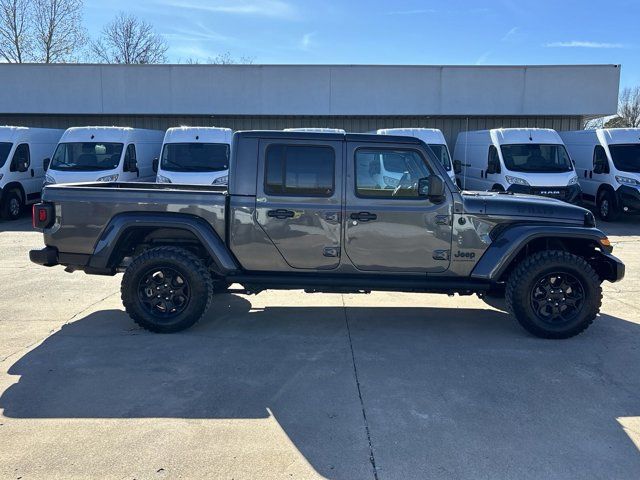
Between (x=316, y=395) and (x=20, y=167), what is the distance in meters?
13.3

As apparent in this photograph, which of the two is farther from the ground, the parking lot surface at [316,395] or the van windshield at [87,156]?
the van windshield at [87,156]

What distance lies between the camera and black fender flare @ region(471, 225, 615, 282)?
16.8 feet

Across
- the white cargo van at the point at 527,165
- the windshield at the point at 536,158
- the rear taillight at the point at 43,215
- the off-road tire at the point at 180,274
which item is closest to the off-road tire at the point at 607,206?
the white cargo van at the point at 527,165

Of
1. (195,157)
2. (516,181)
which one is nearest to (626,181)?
(516,181)

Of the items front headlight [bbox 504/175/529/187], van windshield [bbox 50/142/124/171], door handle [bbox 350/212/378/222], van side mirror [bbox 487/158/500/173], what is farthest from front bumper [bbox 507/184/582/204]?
van windshield [bbox 50/142/124/171]

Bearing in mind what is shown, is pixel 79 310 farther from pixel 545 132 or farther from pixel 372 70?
pixel 372 70

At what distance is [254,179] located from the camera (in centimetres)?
525

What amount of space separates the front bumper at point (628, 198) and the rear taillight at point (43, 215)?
1312 centimetres

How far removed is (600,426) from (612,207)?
39.5 feet

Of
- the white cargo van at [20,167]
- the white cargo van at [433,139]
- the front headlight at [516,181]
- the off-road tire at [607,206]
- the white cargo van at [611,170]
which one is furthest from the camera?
the white cargo van at [433,139]

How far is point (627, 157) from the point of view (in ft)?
45.4

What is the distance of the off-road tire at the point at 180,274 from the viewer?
524 cm

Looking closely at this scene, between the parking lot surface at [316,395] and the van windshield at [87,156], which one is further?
the van windshield at [87,156]

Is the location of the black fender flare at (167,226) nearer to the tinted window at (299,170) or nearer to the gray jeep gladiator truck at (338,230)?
the gray jeep gladiator truck at (338,230)
